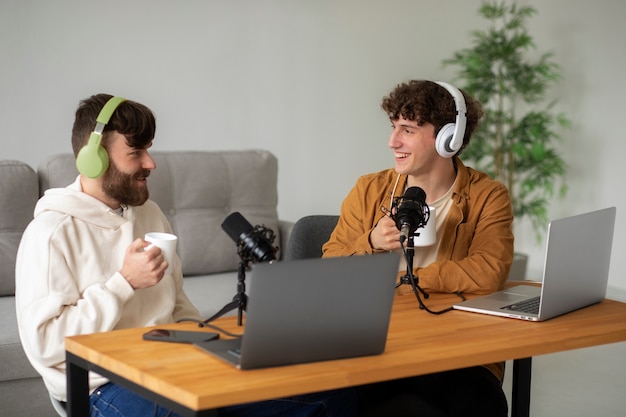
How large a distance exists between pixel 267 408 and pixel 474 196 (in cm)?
101

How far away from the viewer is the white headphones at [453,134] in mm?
2615

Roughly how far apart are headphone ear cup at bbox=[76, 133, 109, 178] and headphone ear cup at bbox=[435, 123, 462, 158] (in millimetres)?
989

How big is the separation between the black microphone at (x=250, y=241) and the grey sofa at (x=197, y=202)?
163cm

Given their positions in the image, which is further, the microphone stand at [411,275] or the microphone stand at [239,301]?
the microphone stand at [411,275]

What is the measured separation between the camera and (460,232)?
2615 millimetres

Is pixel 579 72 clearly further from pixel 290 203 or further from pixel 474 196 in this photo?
pixel 474 196

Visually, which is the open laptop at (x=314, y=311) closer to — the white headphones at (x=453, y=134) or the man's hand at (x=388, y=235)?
the man's hand at (x=388, y=235)

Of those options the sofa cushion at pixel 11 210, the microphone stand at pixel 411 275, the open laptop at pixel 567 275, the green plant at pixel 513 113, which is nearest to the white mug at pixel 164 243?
the microphone stand at pixel 411 275

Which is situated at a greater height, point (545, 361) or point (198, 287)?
point (198, 287)

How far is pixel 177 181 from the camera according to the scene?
4047 mm

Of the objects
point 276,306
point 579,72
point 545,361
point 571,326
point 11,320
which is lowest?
point 545,361

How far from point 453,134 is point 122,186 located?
99cm

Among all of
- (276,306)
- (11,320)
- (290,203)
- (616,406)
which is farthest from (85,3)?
(276,306)

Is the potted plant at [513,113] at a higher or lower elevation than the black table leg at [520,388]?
higher
